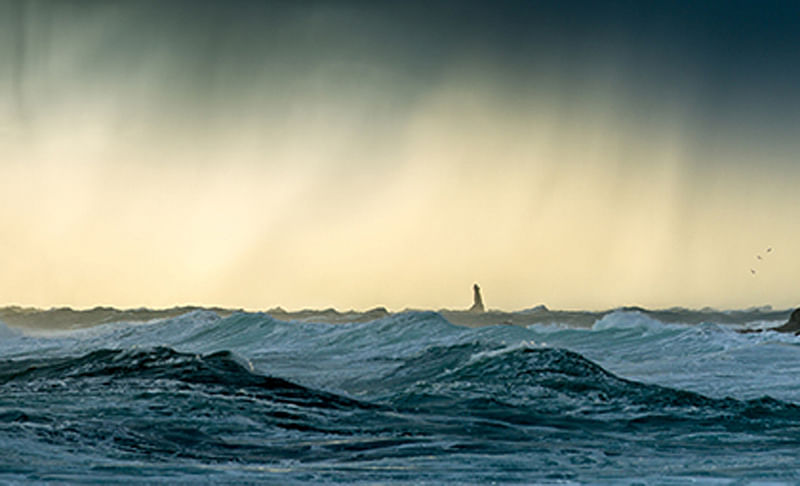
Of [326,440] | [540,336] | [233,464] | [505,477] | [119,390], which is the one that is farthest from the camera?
[540,336]

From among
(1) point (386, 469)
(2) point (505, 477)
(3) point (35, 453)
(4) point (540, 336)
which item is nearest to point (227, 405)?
(3) point (35, 453)

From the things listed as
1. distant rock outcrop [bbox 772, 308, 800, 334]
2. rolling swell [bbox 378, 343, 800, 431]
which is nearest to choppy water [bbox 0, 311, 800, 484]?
rolling swell [bbox 378, 343, 800, 431]

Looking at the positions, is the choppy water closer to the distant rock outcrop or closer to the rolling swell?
the rolling swell

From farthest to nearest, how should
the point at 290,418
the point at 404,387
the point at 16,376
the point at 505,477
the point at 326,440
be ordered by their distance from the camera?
the point at 16,376 → the point at 404,387 → the point at 290,418 → the point at 326,440 → the point at 505,477

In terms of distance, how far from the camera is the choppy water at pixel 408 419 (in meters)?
8.71

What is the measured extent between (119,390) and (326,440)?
6.37 m

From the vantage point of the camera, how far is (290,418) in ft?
41.3

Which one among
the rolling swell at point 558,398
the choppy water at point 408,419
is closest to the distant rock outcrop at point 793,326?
the choppy water at point 408,419

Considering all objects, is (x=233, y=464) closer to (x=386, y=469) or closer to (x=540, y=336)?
(x=386, y=469)

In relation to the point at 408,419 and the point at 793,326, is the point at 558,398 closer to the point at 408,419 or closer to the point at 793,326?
the point at 408,419

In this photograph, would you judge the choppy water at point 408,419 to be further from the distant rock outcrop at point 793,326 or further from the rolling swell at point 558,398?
the distant rock outcrop at point 793,326

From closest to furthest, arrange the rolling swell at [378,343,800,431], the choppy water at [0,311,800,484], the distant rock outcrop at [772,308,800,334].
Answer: the choppy water at [0,311,800,484] → the rolling swell at [378,343,800,431] → the distant rock outcrop at [772,308,800,334]

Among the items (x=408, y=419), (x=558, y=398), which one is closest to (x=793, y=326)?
(x=558, y=398)

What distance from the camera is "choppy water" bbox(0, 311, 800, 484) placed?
8711mm
